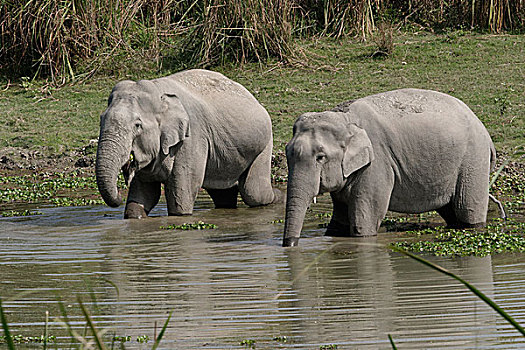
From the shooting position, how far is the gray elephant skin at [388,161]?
8375 mm

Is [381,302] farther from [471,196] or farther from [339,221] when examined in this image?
[471,196]

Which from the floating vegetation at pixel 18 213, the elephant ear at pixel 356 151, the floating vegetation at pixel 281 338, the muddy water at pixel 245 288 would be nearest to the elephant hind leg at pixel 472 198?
the muddy water at pixel 245 288

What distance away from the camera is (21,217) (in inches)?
415

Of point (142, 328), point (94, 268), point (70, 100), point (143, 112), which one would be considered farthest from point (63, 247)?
point (70, 100)

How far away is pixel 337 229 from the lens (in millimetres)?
8984

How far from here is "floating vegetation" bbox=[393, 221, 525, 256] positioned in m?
7.78

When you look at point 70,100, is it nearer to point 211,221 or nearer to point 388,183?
point 211,221

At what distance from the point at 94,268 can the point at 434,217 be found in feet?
13.3

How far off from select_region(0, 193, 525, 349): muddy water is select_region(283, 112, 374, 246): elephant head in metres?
0.38

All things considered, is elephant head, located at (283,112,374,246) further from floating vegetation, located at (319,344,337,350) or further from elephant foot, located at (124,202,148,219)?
floating vegetation, located at (319,344,337,350)

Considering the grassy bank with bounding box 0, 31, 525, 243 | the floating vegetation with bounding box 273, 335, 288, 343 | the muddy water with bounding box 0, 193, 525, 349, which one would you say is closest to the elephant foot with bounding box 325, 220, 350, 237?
the muddy water with bounding box 0, 193, 525, 349

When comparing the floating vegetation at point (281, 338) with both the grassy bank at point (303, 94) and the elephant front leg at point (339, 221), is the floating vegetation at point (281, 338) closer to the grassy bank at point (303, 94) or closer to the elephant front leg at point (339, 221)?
the elephant front leg at point (339, 221)

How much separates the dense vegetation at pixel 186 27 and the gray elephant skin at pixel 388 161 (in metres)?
7.95

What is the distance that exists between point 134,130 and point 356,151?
8.25ft
